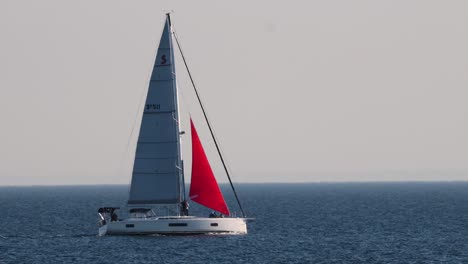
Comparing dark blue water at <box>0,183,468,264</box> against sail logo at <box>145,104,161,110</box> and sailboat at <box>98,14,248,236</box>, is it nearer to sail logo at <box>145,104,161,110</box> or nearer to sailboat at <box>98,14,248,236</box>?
sailboat at <box>98,14,248,236</box>

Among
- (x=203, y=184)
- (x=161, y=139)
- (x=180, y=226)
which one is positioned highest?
(x=161, y=139)

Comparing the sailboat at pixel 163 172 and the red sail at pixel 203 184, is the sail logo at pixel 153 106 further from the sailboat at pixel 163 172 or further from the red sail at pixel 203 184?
the red sail at pixel 203 184

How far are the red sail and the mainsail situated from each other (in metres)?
1.23

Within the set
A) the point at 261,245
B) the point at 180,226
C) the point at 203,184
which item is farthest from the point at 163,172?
the point at 261,245

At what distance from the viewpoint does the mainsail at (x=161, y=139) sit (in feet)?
226

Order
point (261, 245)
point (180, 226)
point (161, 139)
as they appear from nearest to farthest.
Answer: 1. point (180, 226)
2. point (261, 245)
3. point (161, 139)

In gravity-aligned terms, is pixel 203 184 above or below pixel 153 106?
below

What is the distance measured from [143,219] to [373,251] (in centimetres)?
1549

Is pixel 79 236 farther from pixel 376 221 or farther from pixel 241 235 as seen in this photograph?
pixel 376 221

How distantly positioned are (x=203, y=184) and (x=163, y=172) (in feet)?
9.40

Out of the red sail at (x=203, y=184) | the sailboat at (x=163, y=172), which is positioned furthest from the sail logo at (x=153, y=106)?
the red sail at (x=203, y=184)

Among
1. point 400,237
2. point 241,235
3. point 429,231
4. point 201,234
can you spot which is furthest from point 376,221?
point 201,234

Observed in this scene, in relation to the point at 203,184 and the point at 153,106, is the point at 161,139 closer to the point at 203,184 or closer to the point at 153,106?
the point at 153,106

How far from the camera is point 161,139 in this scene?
69375mm
